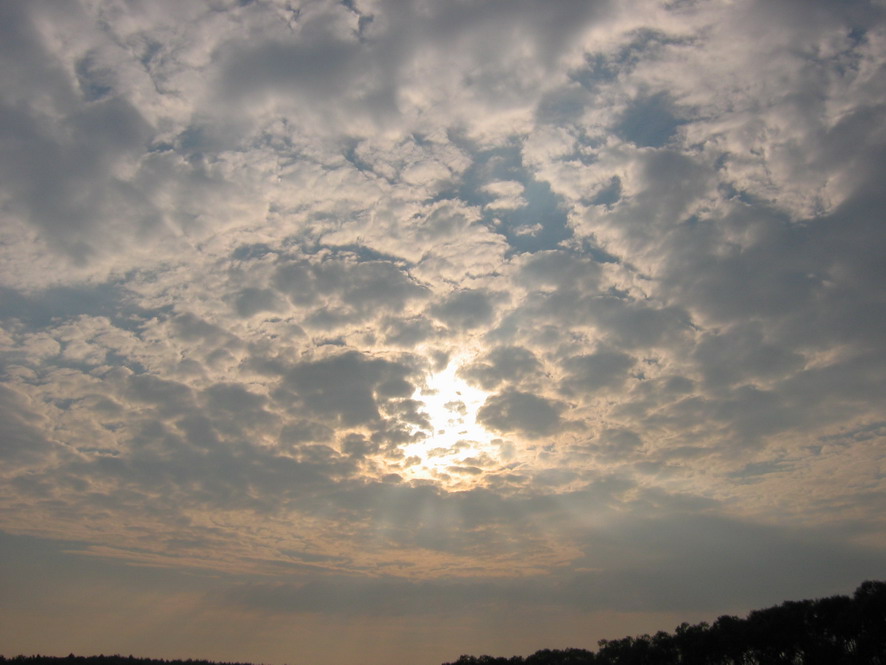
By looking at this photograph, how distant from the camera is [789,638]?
68812mm

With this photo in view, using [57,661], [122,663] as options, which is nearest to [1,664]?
[57,661]

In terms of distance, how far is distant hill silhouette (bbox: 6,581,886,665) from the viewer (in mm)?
61219

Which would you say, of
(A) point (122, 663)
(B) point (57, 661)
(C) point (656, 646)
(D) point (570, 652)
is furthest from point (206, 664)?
(C) point (656, 646)

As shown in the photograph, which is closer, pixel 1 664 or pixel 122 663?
pixel 1 664

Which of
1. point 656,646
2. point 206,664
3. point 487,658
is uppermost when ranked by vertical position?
point 656,646

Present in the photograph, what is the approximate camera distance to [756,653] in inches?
2827

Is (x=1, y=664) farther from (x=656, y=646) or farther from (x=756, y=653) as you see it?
(x=756, y=653)

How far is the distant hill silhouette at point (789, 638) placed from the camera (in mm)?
61219

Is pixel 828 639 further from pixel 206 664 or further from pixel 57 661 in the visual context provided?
pixel 206 664

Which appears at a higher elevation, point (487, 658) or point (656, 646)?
point (656, 646)

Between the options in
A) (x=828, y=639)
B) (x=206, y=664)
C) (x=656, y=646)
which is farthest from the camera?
(x=206, y=664)

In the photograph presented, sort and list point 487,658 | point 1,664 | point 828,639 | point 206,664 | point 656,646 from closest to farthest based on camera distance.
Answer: point 828,639, point 656,646, point 487,658, point 1,664, point 206,664

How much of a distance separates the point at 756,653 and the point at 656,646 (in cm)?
1830

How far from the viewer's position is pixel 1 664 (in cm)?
15600
